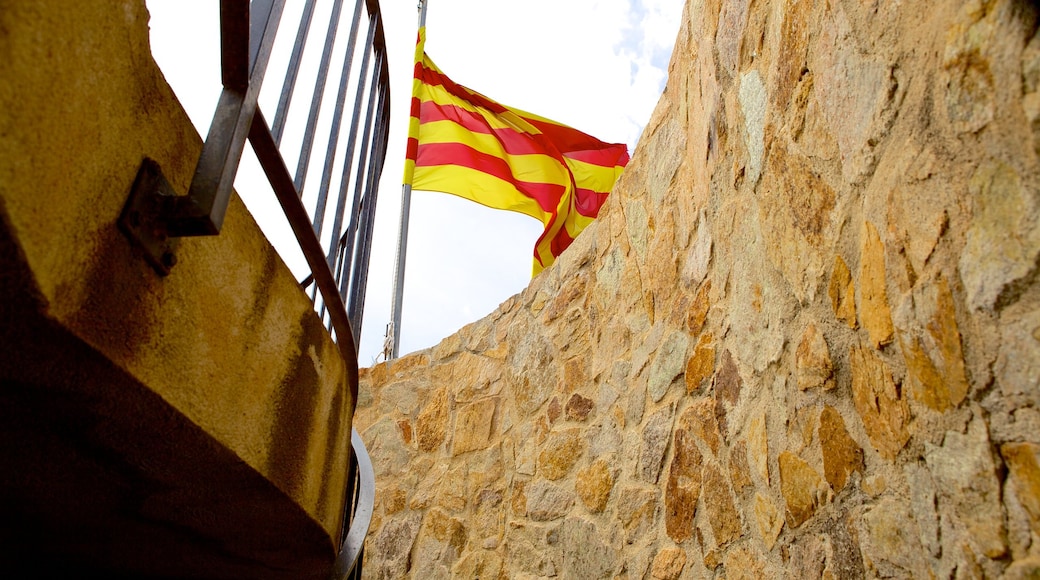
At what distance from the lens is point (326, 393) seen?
4.38ft

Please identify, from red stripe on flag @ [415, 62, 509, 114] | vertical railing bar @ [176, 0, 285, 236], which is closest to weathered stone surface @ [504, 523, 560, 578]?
vertical railing bar @ [176, 0, 285, 236]

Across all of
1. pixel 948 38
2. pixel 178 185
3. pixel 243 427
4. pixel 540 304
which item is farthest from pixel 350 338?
pixel 540 304

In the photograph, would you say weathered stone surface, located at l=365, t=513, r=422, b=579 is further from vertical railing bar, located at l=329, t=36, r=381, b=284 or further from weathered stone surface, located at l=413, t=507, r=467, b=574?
vertical railing bar, located at l=329, t=36, r=381, b=284

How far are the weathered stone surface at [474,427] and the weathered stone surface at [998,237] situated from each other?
Answer: 2.48 m

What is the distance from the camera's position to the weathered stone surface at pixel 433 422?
3.37 meters

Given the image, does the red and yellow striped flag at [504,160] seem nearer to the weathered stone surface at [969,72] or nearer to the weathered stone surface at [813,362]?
the weathered stone surface at [813,362]

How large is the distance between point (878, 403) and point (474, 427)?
2.31m

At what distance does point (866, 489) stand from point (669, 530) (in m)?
0.89

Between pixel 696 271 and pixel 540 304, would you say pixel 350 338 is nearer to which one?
pixel 696 271

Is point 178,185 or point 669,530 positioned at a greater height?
point 178,185

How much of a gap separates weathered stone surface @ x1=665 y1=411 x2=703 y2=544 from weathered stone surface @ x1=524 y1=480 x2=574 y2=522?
63cm

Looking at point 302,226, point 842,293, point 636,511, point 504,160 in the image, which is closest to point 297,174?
point 302,226

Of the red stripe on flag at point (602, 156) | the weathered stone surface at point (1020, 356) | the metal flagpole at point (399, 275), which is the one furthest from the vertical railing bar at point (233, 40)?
the red stripe on flag at point (602, 156)

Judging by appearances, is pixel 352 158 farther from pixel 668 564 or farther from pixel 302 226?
pixel 668 564
